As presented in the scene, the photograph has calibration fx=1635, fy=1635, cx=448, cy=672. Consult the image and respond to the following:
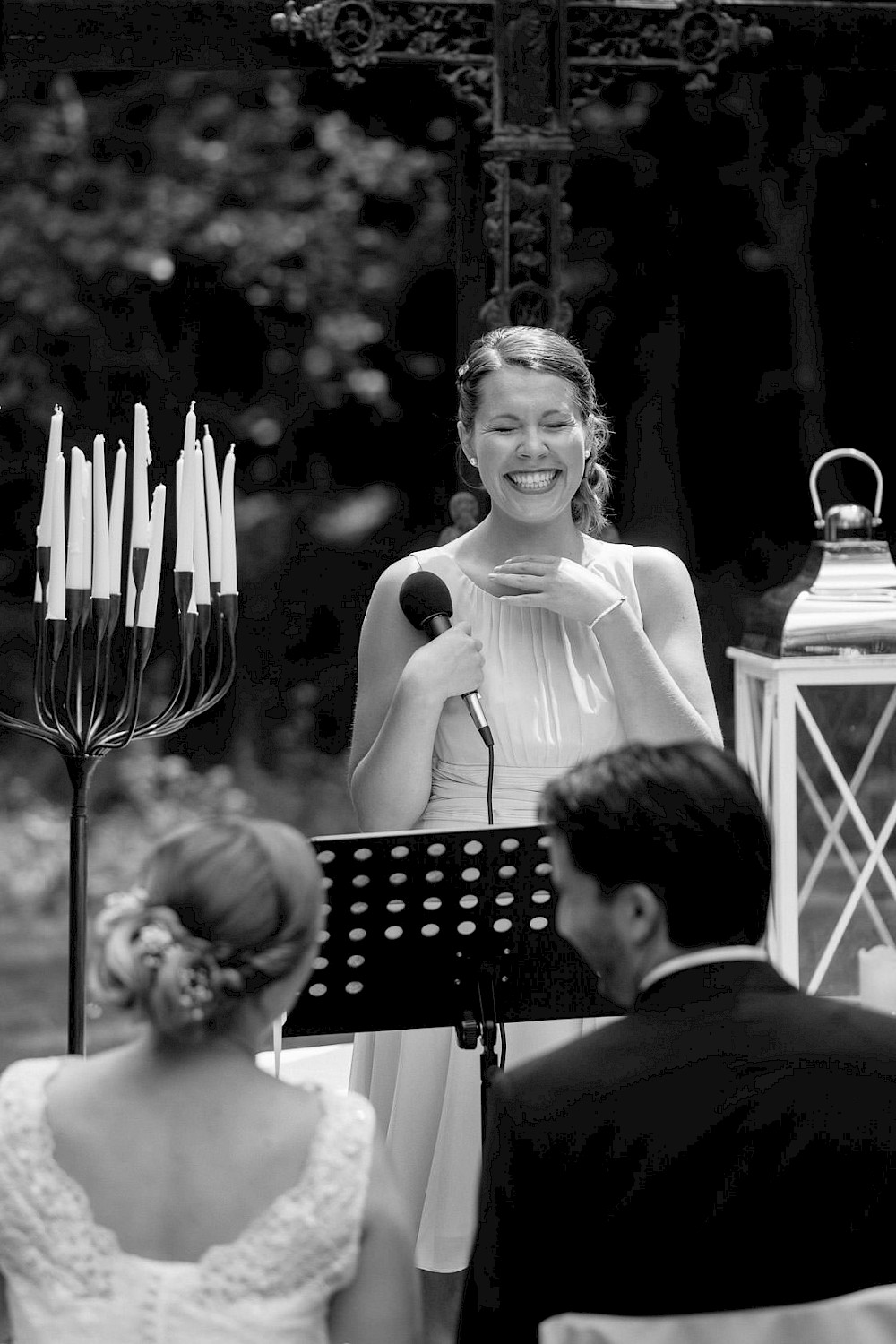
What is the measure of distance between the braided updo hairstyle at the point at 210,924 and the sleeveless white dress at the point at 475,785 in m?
1.12

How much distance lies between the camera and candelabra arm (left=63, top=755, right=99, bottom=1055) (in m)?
2.55

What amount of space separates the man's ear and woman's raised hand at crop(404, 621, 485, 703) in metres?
1.15

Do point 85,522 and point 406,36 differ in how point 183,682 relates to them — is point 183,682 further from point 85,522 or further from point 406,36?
point 406,36

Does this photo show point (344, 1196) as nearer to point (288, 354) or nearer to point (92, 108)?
point (288, 354)

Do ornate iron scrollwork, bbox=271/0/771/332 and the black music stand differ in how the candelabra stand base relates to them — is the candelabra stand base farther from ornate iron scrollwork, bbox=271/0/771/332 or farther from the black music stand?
ornate iron scrollwork, bbox=271/0/771/332

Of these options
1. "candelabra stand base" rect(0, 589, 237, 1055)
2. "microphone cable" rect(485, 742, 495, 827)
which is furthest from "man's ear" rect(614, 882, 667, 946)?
"candelabra stand base" rect(0, 589, 237, 1055)

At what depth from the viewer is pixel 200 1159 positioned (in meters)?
1.55

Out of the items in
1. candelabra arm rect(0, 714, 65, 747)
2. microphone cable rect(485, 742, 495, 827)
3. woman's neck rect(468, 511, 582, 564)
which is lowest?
microphone cable rect(485, 742, 495, 827)

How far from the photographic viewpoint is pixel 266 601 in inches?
168

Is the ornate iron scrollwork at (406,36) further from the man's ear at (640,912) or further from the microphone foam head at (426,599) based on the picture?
the man's ear at (640,912)

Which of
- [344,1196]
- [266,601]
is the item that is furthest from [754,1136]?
[266,601]

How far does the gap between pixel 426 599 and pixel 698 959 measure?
1336 millimetres

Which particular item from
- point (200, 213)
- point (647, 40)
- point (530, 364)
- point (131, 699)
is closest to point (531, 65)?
point (647, 40)

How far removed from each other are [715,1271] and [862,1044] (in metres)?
0.24
